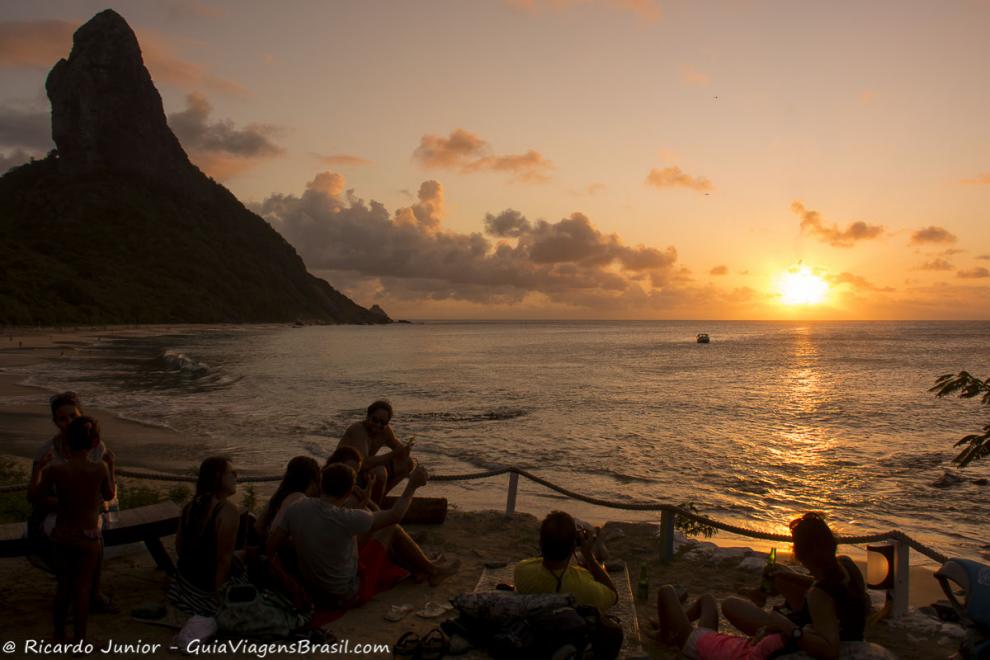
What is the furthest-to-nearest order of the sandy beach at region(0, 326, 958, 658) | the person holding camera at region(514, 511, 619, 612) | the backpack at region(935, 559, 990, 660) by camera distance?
the sandy beach at region(0, 326, 958, 658) → the person holding camera at region(514, 511, 619, 612) → the backpack at region(935, 559, 990, 660)

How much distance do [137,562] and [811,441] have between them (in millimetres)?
20097

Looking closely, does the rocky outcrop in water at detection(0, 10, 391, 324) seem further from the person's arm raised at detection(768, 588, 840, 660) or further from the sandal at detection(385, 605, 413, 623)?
the person's arm raised at detection(768, 588, 840, 660)

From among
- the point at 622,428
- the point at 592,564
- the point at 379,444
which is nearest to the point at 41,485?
the point at 379,444

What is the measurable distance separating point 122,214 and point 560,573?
14029 centimetres

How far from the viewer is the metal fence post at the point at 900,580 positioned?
19.0 feet

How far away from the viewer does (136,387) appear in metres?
29.3

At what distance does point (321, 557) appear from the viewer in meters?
5.09

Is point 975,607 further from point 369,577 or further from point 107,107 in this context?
point 107,107

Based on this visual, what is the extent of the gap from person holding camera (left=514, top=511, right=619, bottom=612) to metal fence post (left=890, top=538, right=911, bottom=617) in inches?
114

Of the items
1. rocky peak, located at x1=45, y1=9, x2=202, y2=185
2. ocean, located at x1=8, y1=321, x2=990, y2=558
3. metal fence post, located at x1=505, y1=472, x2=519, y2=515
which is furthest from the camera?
rocky peak, located at x1=45, y1=9, x2=202, y2=185

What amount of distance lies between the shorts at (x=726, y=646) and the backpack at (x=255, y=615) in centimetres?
277

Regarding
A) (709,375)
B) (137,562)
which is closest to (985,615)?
(137,562)

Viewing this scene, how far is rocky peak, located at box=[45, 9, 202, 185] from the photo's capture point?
5089 inches

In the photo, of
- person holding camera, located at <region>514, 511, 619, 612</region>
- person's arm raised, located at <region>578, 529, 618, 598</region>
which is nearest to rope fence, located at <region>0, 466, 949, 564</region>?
person's arm raised, located at <region>578, 529, 618, 598</region>
